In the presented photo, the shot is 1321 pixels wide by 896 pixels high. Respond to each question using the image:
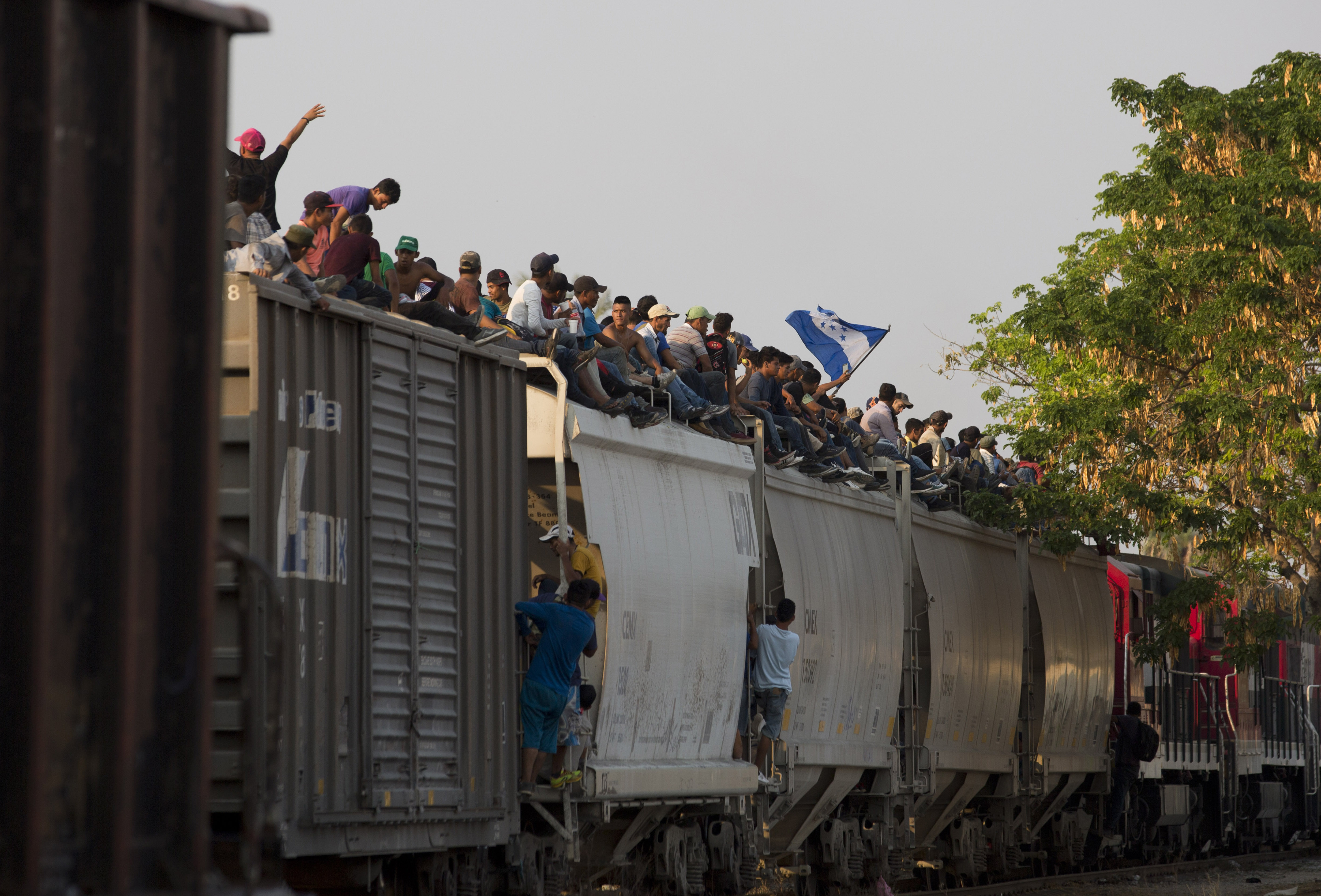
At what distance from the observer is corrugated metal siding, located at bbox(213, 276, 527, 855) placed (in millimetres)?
8055

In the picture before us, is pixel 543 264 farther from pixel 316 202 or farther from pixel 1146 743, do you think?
→ pixel 1146 743

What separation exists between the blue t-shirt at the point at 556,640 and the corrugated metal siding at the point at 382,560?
0.17 meters

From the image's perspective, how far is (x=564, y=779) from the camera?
1071 centimetres

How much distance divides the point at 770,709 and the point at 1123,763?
10801mm

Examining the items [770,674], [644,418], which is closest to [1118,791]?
[770,674]

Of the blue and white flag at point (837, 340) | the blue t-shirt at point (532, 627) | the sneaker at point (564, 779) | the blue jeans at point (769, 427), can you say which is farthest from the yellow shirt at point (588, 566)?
the blue and white flag at point (837, 340)

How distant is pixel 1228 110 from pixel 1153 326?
269cm

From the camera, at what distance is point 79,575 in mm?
3838

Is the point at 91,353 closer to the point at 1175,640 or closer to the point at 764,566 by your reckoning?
the point at 764,566

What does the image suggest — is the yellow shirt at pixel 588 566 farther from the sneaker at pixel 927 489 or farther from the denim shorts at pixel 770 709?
the sneaker at pixel 927 489

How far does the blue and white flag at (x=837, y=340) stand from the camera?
75.9ft

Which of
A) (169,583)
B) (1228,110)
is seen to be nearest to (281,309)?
(169,583)

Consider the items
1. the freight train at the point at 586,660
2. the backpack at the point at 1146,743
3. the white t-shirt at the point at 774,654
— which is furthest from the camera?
the backpack at the point at 1146,743

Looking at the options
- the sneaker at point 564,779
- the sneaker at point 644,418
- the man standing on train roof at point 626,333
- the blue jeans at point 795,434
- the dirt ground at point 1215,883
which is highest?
→ the man standing on train roof at point 626,333
